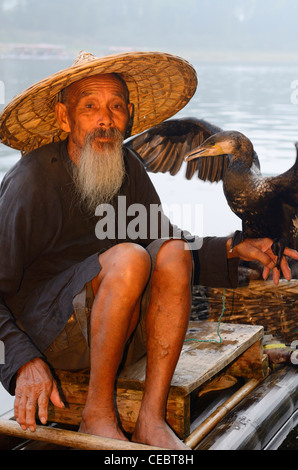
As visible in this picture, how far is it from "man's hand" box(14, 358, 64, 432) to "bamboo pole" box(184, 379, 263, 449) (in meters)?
0.39

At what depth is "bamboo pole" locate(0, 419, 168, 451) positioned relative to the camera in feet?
4.16

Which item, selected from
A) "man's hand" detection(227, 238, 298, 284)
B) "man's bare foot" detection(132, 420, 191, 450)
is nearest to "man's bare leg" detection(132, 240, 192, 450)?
"man's bare foot" detection(132, 420, 191, 450)

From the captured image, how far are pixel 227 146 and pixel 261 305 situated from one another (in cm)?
75

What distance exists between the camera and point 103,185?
5.49ft

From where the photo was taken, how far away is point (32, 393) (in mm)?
1327

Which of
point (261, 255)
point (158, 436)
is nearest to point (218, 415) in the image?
point (158, 436)

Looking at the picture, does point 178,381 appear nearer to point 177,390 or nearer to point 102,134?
point 177,390

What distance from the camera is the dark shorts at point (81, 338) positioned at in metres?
1.40

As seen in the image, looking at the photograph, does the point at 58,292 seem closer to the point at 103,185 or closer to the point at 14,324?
the point at 14,324

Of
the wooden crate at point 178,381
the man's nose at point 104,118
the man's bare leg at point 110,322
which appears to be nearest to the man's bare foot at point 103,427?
the man's bare leg at point 110,322

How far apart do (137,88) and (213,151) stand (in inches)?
15.0

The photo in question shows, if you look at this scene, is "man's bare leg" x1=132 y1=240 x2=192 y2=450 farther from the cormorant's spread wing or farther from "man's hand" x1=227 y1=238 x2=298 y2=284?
the cormorant's spread wing
